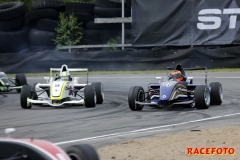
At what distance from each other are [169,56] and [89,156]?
2004 centimetres

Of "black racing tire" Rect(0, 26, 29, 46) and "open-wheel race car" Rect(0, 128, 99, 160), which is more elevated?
"black racing tire" Rect(0, 26, 29, 46)

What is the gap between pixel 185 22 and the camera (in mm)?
26250

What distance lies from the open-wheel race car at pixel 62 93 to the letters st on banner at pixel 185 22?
34.8 ft

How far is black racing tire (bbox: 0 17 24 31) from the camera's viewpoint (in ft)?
94.9

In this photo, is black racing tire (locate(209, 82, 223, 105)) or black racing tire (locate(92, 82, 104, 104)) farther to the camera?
black racing tire (locate(92, 82, 104, 104))

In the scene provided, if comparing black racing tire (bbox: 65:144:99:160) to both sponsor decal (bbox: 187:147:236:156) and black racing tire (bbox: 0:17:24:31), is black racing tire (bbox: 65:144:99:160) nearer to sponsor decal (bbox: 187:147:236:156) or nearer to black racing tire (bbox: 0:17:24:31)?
sponsor decal (bbox: 187:147:236:156)

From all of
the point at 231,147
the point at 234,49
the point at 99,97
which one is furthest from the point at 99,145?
the point at 234,49

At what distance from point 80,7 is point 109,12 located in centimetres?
148

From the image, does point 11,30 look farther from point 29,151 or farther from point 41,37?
point 29,151

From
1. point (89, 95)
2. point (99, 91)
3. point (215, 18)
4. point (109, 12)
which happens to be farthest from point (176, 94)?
point (109, 12)

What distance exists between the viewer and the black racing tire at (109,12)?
28672 mm

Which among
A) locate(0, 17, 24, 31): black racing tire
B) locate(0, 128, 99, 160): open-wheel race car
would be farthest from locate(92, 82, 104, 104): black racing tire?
locate(0, 17, 24, 31): black racing tire

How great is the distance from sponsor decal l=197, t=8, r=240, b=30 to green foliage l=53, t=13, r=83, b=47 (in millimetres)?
6227

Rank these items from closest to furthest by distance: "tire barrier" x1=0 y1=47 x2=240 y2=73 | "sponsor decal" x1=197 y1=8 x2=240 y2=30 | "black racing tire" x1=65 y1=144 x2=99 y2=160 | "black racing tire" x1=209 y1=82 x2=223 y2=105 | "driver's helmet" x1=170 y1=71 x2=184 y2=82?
"black racing tire" x1=65 y1=144 x2=99 y2=160, "driver's helmet" x1=170 y1=71 x2=184 y2=82, "black racing tire" x1=209 y1=82 x2=223 y2=105, "tire barrier" x1=0 y1=47 x2=240 y2=73, "sponsor decal" x1=197 y1=8 x2=240 y2=30
